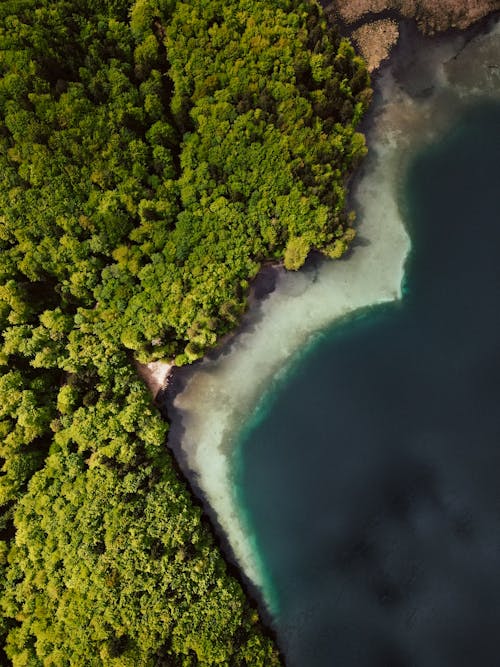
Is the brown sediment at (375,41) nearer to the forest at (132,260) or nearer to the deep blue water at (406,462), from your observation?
the forest at (132,260)

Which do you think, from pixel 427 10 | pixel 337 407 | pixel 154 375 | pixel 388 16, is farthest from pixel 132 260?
pixel 427 10

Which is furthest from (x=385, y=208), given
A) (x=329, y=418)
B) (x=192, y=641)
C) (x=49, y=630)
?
(x=49, y=630)

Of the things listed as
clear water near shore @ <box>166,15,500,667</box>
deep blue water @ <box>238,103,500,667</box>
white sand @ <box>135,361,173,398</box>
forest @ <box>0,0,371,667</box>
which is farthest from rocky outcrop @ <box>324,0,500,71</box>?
white sand @ <box>135,361,173,398</box>

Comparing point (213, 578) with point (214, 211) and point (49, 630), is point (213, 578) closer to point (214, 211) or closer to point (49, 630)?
point (49, 630)

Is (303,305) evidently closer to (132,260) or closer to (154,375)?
(154,375)

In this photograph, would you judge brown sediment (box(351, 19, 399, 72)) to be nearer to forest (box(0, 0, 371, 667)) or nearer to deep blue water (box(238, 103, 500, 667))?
forest (box(0, 0, 371, 667))
